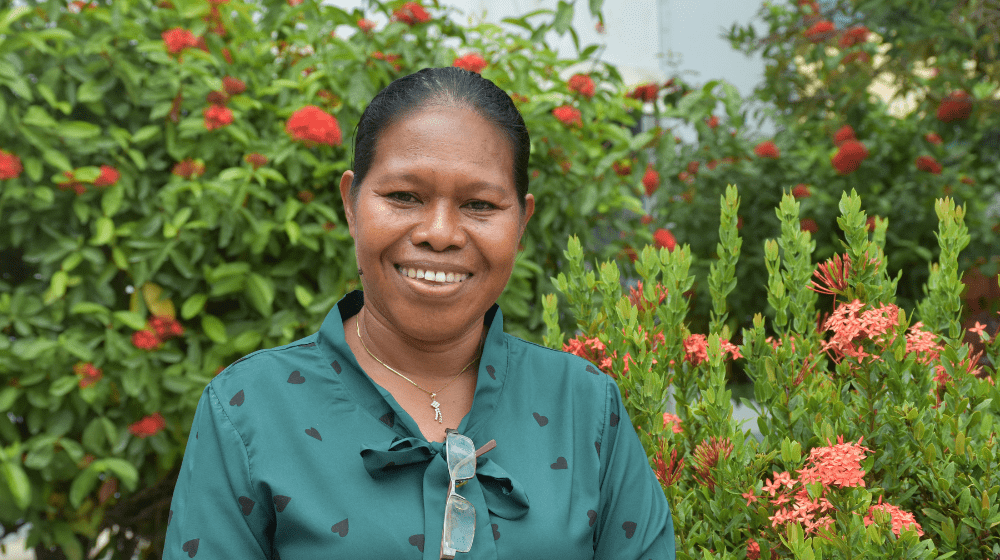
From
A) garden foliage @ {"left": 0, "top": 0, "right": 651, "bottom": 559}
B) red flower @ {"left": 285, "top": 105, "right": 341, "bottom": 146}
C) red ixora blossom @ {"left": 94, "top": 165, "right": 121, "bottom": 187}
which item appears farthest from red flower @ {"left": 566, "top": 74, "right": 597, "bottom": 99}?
red ixora blossom @ {"left": 94, "top": 165, "right": 121, "bottom": 187}

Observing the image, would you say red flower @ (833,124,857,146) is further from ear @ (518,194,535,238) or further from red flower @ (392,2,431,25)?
ear @ (518,194,535,238)

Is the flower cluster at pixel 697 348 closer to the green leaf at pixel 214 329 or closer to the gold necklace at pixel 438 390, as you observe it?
the gold necklace at pixel 438 390

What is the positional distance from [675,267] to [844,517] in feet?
2.50

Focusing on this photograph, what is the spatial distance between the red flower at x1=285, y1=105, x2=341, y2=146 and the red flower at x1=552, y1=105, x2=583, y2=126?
89cm

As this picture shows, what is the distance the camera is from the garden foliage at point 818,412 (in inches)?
65.9

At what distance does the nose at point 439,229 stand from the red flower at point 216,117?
1810mm

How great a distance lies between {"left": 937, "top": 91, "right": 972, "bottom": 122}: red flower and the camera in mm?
4652

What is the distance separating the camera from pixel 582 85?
3.25 meters

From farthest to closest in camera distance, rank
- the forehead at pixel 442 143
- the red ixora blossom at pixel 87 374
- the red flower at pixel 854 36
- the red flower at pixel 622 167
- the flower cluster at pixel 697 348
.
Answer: the red flower at pixel 854 36
the red flower at pixel 622 167
the red ixora blossom at pixel 87 374
the flower cluster at pixel 697 348
the forehead at pixel 442 143

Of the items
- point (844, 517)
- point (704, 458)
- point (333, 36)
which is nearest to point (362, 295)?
point (704, 458)

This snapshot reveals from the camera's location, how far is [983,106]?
440cm

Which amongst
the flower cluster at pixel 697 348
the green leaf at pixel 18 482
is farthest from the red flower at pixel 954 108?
the green leaf at pixel 18 482

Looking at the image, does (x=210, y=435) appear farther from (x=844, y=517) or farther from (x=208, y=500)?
(x=844, y=517)

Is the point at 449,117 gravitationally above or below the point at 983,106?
above
